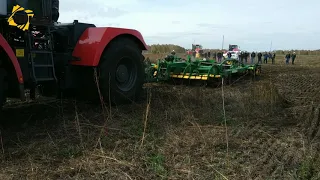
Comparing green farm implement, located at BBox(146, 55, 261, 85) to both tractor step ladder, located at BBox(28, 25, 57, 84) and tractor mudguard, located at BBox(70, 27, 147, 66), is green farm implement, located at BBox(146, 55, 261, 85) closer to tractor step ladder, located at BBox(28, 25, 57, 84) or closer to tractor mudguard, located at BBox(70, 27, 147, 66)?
tractor mudguard, located at BBox(70, 27, 147, 66)

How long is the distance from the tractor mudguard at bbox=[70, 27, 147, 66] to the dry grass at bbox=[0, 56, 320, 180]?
0.85m

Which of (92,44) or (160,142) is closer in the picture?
(160,142)

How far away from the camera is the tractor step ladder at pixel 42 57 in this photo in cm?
473

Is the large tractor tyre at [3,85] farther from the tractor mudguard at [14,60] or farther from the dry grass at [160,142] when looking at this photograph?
the dry grass at [160,142]

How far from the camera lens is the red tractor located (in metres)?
4.41

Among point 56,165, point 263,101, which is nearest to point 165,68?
point 263,101

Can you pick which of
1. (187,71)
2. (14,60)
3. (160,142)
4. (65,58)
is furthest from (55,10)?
(187,71)

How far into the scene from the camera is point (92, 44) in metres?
5.59

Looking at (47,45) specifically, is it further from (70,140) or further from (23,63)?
(70,140)

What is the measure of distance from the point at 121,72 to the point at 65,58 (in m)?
1.06

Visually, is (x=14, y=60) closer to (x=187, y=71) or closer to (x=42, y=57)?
(x=42, y=57)

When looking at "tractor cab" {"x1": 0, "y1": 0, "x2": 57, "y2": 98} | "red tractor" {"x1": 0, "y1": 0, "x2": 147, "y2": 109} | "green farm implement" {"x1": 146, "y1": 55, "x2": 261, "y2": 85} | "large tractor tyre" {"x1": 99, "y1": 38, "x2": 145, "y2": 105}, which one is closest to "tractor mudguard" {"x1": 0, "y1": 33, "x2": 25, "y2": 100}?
"red tractor" {"x1": 0, "y1": 0, "x2": 147, "y2": 109}

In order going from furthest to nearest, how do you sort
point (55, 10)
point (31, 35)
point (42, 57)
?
point (55, 10) < point (42, 57) < point (31, 35)

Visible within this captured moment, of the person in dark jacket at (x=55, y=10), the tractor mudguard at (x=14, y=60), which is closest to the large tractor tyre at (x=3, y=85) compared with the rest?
the tractor mudguard at (x=14, y=60)
